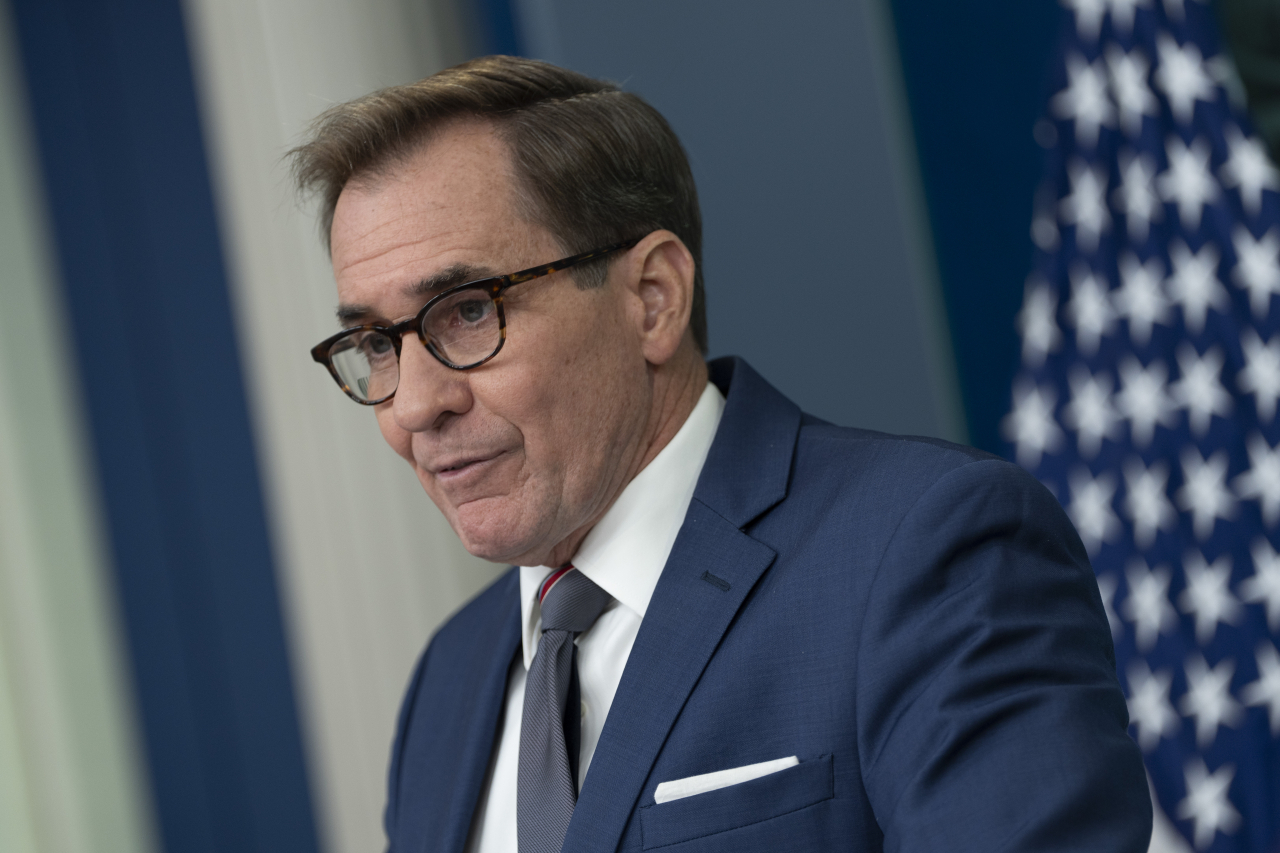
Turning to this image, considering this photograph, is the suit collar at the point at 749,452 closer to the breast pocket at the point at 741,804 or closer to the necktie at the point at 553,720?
the necktie at the point at 553,720

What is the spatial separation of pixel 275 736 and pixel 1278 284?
263 cm

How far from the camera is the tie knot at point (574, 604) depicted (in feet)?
4.88

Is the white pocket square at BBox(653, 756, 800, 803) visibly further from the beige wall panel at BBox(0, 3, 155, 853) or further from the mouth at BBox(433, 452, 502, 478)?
the beige wall panel at BBox(0, 3, 155, 853)

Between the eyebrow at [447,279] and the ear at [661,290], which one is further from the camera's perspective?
the ear at [661,290]

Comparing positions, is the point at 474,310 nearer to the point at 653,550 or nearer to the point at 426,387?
the point at 426,387

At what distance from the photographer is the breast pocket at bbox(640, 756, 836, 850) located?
1180 mm

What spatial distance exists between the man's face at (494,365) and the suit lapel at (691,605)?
0.16 m

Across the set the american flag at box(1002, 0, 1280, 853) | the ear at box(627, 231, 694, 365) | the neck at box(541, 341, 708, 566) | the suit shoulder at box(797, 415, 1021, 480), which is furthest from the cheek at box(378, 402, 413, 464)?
the american flag at box(1002, 0, 1280, 853)

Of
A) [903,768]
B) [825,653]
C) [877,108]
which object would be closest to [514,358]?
[825,653]

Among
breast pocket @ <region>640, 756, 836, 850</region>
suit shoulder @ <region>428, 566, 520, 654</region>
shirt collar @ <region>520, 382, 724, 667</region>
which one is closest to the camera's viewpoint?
breast pocket @ <region>640, 756, 836, 850</region>

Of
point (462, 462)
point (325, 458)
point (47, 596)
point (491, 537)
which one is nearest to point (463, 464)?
point (462, 462)

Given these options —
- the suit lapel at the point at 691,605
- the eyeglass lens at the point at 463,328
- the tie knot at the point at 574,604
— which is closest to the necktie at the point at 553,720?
the tie knot at the point at 574,604

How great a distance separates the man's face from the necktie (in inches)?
3.3

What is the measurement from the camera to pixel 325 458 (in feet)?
8.42
